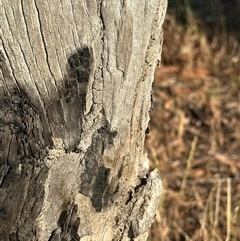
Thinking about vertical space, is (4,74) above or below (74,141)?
above

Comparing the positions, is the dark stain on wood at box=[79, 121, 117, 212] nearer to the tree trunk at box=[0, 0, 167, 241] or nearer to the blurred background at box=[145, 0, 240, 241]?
the tree trunk at box=[0, 0, 167, 241]

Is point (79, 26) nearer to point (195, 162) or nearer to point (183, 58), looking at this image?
point (195, 162)

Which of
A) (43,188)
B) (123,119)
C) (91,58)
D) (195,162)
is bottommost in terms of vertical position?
(195,162)

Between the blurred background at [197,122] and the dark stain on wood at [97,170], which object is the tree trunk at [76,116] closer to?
the dark stain on wood at [97,170]

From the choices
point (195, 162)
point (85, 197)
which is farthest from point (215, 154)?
point (85, 197)

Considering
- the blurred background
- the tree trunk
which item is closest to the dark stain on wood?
the tree trunk
